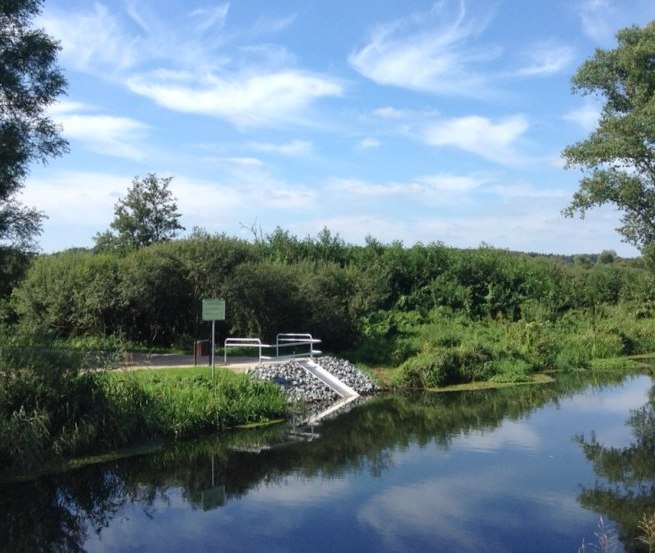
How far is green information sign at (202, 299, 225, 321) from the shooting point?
16.8 meters

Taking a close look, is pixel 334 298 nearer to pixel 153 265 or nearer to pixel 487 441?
pixel 153 265

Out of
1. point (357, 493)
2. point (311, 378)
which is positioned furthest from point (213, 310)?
point (357, 493)

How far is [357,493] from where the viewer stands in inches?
439

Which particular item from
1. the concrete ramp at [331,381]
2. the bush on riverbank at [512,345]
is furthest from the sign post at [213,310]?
the bush on riverbank at [512,345]

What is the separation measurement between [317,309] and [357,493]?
13.8 meters

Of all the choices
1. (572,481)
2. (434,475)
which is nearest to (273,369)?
(434,475)

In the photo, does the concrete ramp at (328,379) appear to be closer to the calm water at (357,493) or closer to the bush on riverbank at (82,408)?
the calm water at (357,493)

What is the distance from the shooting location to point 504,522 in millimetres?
9820

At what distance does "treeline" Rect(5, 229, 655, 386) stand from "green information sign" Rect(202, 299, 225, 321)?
635cm

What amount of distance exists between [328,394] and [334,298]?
6.39 metres

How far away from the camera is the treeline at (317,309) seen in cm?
2389

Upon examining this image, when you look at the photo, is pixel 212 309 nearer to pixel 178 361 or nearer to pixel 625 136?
pixel 178 361

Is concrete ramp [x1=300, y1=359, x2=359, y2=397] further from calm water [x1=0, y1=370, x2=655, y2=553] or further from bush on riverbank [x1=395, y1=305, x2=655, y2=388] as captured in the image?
calm water [x1=0, y1=370, x2=655, y2=553]

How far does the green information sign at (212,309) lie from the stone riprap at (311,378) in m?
2.12
